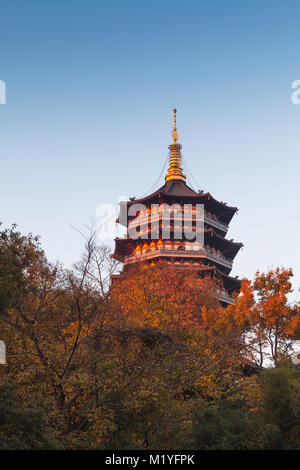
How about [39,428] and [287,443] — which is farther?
[287,443]

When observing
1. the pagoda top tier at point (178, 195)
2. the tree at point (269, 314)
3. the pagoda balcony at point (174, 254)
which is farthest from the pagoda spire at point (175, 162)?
the tree at point (269, 314)

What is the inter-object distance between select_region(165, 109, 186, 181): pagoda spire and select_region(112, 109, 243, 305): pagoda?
70cm

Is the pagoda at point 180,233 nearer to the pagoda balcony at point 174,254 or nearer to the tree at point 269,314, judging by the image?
the pagoda balcony at point 174,254

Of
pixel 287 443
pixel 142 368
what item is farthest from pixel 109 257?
pixel 287 443

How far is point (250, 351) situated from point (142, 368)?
10.4m

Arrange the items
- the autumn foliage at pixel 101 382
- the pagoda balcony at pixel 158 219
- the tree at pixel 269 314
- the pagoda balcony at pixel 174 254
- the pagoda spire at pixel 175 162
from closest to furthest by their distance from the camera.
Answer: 1. the autumn foliage at pixel 101 382
2. the tree at pixel 269 314
3. the pagoda balcony at pixel 174 254
4. the pagoda balcony at pixel 158 219
5. the pagoda spire at pixel 175 162

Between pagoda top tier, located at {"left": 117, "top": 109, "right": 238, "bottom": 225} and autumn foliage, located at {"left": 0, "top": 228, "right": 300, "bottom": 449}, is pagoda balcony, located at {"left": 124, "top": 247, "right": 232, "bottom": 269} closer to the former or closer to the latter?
pagoda top tier, located at {"left": 117, "top": 109, "right": 238, "bottom": 225}

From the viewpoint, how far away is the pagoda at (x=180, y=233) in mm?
44863

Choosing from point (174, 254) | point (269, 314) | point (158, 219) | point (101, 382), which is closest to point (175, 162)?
point (158, 219)

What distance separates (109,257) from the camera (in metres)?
20.9

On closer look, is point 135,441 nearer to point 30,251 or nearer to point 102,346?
point 102,346

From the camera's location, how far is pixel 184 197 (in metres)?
48.2

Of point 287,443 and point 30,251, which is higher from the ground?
point 30,251

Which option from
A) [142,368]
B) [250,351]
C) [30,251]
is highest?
[30,251]
